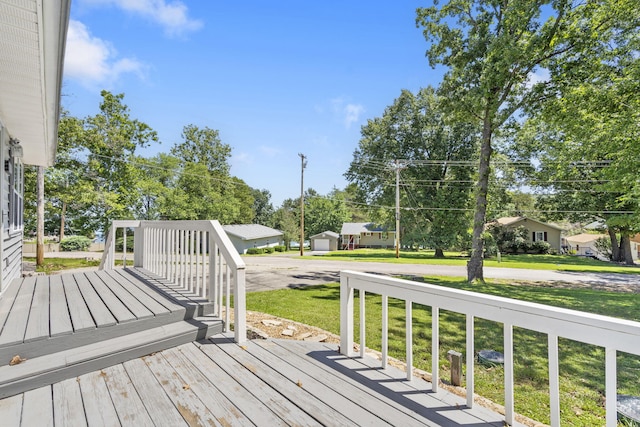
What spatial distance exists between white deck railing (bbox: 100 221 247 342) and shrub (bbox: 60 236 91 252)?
67.1ft

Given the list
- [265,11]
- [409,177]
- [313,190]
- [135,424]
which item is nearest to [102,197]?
[265,11]

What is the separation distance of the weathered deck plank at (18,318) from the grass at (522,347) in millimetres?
3350

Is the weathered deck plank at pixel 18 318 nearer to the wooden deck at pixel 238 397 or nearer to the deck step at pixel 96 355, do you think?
the deck step at pixel 96 355

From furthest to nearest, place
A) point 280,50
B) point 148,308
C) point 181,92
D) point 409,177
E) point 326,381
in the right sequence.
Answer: point 409,177 < point 181,92 < point 280,50 < point 148,308 < point 326,381

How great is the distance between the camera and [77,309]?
9.89 ft

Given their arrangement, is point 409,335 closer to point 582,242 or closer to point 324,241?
A: point 324,241

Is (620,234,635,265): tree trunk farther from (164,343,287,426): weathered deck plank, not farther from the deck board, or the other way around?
the deck board

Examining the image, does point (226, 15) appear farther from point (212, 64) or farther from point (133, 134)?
point (133, 134)

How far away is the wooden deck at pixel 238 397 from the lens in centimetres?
185

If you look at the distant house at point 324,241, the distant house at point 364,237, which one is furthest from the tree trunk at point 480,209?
the distant house at point 364,237

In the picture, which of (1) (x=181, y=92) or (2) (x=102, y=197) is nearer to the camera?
(1) (x=181, y=92)

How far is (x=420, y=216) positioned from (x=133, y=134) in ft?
69.6

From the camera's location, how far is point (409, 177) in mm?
25078

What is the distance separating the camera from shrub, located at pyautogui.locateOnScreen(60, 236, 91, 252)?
72.1ft
